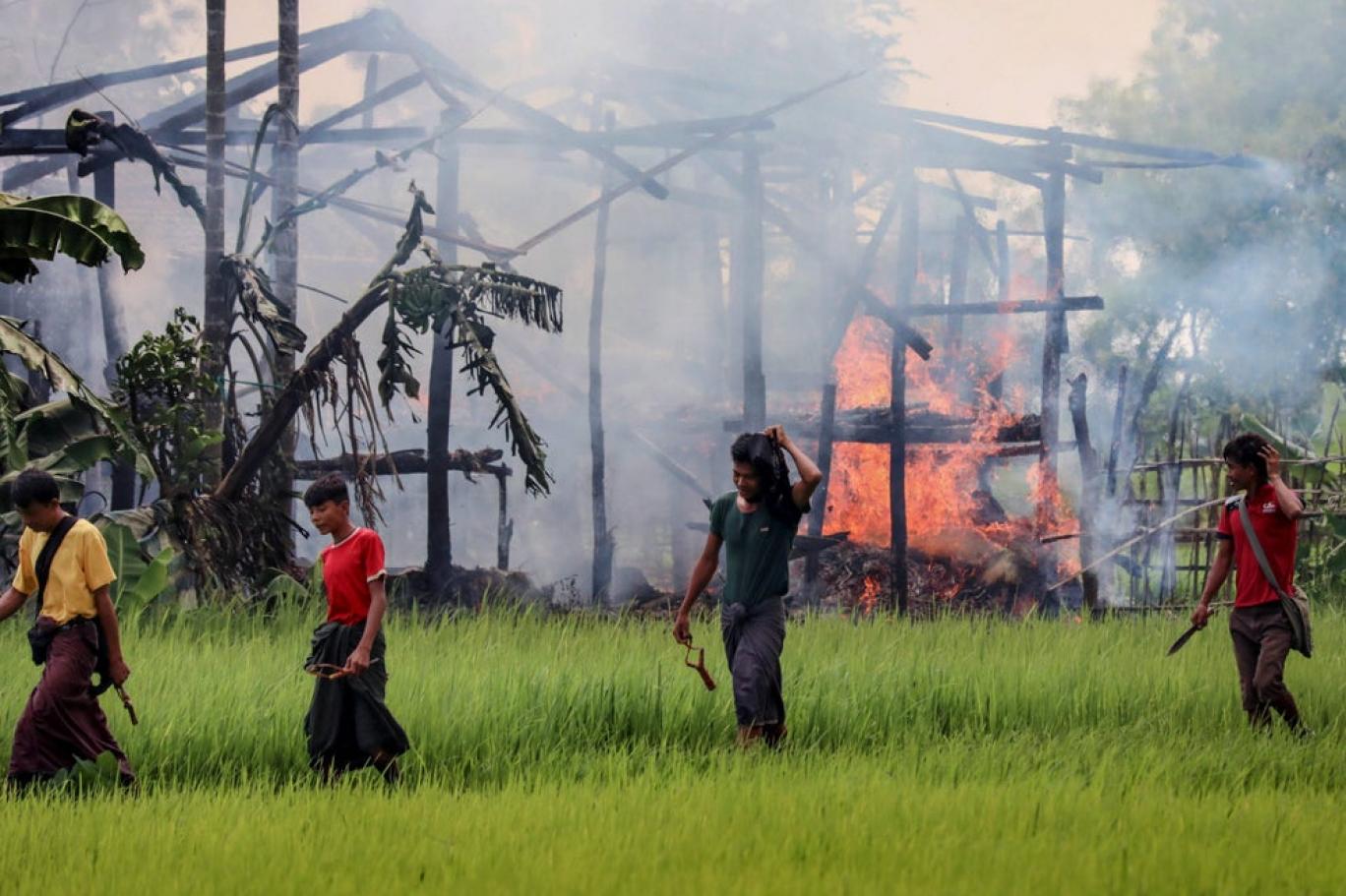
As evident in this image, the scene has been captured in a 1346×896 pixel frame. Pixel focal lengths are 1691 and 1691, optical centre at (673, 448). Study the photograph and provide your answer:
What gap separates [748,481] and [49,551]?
2933 mm

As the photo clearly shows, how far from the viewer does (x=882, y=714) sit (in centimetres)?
922

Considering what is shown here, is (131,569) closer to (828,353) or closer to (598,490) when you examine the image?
(598,490)

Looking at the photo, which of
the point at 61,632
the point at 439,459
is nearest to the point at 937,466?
the point at 439,459

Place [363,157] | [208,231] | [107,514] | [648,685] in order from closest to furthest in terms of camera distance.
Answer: [648,685], [107,514], [208,231], [363,157]

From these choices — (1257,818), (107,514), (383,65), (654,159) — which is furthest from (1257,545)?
(383,65)

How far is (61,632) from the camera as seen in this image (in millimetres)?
6824

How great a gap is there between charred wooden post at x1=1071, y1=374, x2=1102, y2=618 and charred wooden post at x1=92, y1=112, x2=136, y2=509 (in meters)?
8.11

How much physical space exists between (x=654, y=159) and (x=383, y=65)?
33.5 feet

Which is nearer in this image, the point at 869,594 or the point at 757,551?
the point at 757,551

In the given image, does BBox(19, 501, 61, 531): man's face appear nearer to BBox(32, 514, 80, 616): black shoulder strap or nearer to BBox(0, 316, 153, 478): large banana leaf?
BBox(32, 514, 80, 616): black shoulder strap

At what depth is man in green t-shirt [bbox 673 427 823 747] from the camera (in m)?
7.50

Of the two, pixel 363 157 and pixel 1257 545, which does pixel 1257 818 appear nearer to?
pixel 1257 545

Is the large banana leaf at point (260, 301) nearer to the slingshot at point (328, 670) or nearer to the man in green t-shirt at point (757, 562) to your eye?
the man in green t-shirt at point (757, 562)

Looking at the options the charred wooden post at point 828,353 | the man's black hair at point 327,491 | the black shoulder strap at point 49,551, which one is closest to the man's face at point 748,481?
the man's black hair at point 327,491
